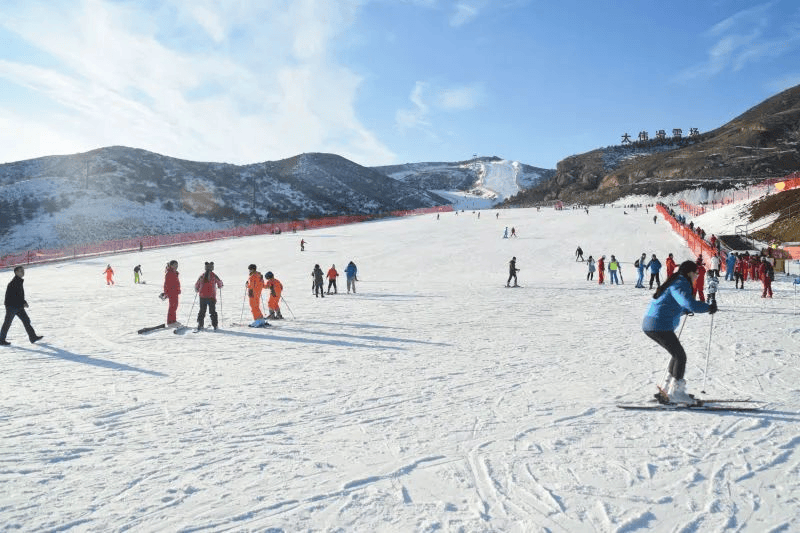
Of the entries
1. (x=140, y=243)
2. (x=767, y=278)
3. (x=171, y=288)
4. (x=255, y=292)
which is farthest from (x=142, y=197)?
(x=767, y=278)

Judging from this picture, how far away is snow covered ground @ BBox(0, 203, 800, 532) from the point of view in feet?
11.1

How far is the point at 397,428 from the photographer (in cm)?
490

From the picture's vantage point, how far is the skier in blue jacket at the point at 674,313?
196 inches

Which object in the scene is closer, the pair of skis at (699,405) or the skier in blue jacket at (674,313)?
the skier in blue jacket at (674,313)

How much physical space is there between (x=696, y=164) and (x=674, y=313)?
102816 millimetres

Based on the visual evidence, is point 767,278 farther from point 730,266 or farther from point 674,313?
point 674,313

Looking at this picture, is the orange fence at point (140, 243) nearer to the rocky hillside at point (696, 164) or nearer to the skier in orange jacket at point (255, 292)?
the skier in orange jacket at point (255, 292)

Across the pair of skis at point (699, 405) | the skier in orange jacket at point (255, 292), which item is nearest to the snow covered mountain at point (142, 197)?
the skier in orange jacket at point (255, 292)

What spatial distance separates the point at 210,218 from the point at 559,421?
73205 mm

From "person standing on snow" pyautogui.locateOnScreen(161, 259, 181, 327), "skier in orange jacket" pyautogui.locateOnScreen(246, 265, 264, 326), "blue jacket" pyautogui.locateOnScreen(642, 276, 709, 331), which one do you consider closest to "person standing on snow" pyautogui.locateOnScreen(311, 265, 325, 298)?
"skier in orange jacket" pyautogui.locateOnScreen(246, 265, 264, 326)

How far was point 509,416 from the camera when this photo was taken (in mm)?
5219

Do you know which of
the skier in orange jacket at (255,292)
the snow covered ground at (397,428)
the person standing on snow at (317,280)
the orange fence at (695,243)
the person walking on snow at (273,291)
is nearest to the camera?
the snow covered ground at (397,428)

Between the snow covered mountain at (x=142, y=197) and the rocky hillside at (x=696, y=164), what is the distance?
147 ft

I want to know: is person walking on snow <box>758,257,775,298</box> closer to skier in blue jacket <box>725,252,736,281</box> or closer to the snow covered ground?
the snow covered ground
